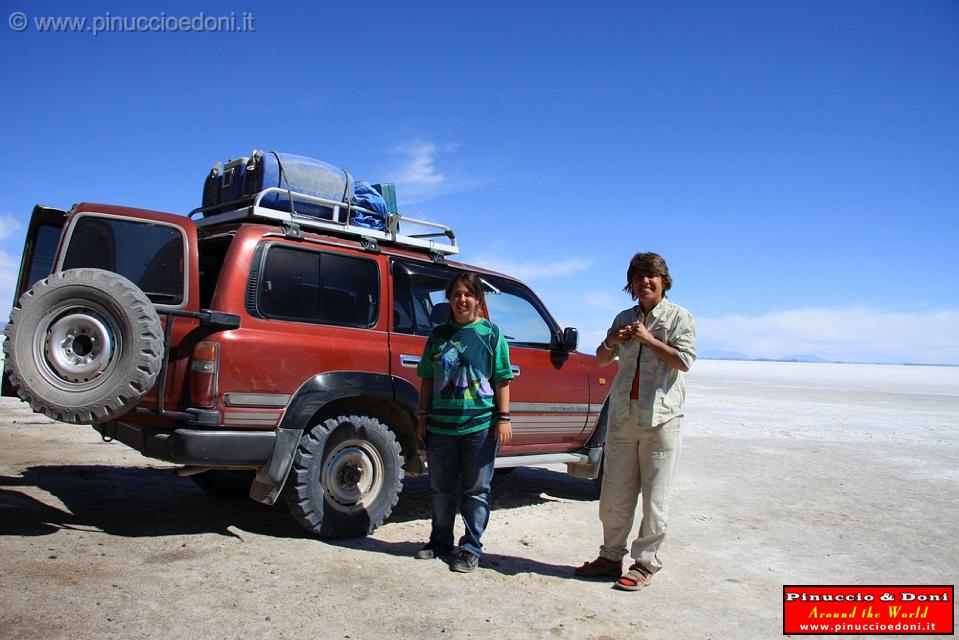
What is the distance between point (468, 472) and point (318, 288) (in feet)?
5.30

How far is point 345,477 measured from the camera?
479cm

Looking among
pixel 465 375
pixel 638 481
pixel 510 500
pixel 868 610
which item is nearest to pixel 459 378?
pixel 465 375

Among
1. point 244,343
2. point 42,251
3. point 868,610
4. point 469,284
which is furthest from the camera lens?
point 42,251

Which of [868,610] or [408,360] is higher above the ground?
[408,360]

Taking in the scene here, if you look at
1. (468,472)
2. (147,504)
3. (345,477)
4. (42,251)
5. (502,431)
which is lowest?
(147,504)

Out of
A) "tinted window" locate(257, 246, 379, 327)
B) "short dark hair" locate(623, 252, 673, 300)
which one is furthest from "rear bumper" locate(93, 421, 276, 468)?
"short dark hair" locate(623, 252, 673, 300)

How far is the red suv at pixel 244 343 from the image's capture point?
12.9 feet

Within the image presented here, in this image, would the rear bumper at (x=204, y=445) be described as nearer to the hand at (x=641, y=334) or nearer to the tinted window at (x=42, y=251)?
the tinted window at (x=42, y=251)

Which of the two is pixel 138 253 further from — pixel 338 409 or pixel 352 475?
pixel 352 475

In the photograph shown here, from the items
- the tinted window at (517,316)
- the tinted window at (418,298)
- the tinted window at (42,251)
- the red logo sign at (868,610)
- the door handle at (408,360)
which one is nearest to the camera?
the red logo sign at (868,610)

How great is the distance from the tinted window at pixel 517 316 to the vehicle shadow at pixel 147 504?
158cm

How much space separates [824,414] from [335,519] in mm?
16197

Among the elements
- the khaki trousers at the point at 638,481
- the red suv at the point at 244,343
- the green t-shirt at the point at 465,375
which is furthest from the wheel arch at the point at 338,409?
the khaki trousers at the point at 638,481

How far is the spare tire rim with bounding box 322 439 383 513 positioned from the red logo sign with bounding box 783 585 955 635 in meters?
2.65
